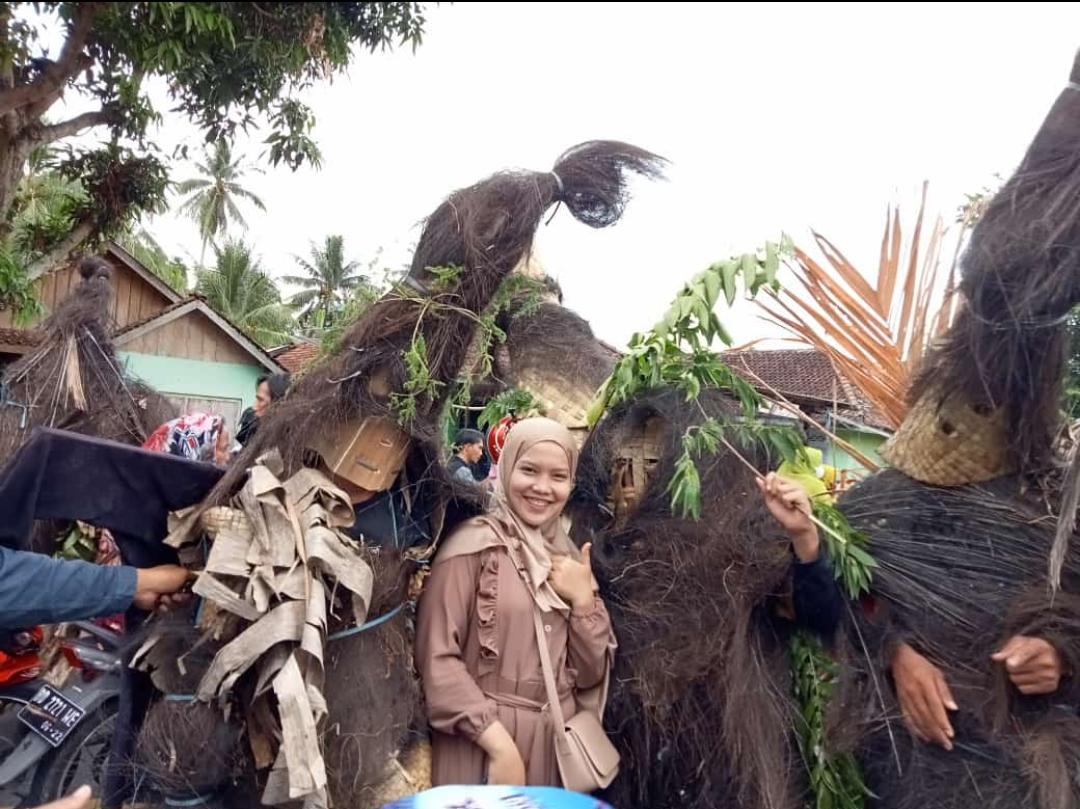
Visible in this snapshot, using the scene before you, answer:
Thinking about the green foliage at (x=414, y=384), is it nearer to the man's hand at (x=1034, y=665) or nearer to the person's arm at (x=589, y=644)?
the person's arm at (x=589, y=644)

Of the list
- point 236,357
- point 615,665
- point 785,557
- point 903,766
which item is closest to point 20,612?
point 615,665

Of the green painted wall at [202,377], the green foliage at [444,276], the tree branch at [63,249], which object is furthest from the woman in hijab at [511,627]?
the green painted wall at [202,377]

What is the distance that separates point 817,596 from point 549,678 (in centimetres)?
72

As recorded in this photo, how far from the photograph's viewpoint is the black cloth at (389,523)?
2.55 m

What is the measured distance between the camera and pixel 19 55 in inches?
112

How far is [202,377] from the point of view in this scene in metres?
13.6

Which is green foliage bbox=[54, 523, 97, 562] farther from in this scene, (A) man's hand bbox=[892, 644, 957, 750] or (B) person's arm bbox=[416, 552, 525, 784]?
(A) man's hand bbox=[892, 644, 957, 750]

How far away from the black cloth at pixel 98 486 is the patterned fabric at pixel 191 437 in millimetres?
2002

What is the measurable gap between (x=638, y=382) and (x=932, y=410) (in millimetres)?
821

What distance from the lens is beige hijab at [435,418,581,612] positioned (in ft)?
8.32

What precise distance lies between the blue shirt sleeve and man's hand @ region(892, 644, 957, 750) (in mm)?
1928

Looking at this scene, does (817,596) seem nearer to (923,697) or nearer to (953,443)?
(923,697)

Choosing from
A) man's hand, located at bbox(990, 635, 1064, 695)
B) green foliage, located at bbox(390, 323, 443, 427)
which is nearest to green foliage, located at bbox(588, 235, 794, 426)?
green foliage, located at bbox(390, 323, 443, 427)

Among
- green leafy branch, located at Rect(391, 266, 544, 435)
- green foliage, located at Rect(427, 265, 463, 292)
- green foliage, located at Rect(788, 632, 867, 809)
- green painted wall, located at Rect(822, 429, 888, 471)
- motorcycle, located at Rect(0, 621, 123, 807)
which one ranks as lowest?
motorcycle, located at Rect(0, 621, 123, 807)
